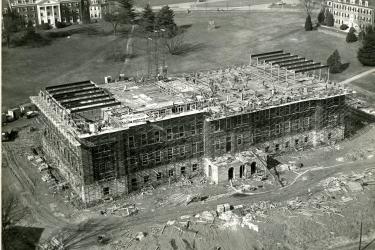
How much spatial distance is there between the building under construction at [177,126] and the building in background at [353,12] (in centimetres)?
6374

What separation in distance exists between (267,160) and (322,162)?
8501mm

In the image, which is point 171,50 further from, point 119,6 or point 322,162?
point 322,162

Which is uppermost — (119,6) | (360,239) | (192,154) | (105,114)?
(119,6)

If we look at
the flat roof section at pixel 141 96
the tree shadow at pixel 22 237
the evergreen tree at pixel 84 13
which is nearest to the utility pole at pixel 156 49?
the evergreen tree at pixel 84 13

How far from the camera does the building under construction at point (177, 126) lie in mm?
71562

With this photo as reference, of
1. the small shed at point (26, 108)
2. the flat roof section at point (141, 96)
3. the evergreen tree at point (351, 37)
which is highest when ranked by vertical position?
the evergreen tree at point (351, 37)

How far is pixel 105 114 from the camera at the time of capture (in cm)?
7581

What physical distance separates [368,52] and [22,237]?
313ft

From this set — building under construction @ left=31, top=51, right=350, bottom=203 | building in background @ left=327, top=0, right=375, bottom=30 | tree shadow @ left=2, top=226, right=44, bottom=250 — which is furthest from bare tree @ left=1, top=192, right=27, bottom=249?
building in background @ left=327, top=0, right=375, bottom=30

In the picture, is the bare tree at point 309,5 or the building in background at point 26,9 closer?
the building in background at point 26,9

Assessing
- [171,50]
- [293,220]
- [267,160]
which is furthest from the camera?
[171,50]

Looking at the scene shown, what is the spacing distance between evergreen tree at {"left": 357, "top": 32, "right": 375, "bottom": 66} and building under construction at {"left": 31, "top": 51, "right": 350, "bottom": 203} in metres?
41.8

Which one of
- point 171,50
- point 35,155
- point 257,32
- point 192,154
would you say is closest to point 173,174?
point 192,154

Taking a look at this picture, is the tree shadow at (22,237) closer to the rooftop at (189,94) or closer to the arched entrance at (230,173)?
the rooftop at (189,94)
